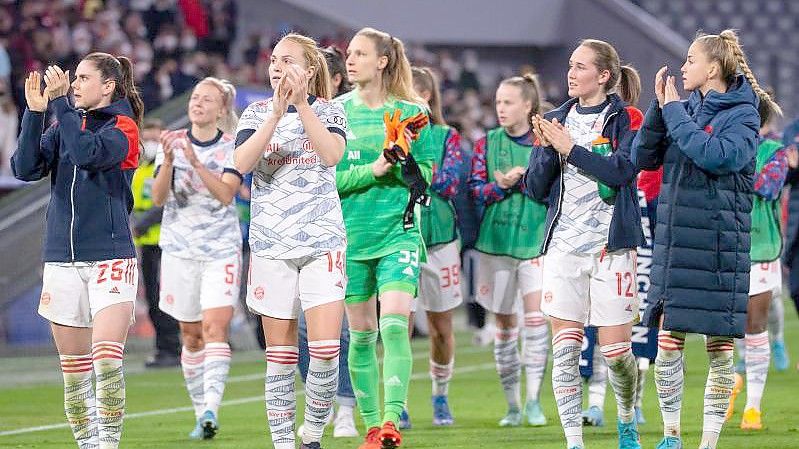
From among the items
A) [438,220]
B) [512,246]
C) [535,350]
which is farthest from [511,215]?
[535,350]

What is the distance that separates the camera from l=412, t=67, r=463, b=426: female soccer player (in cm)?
973

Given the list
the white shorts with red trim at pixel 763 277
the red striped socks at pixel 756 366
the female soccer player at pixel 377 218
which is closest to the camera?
the female soccer player at pixel 377 218

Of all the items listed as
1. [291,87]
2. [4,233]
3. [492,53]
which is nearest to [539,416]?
[291,87]

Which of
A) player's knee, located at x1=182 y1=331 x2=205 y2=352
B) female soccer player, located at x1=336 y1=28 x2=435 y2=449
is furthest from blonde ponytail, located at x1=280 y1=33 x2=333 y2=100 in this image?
player's knee, located at x1=182 y1=331 x2=205 y2=352

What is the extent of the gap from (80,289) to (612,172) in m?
2.56

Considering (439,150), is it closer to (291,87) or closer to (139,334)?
(291,87)

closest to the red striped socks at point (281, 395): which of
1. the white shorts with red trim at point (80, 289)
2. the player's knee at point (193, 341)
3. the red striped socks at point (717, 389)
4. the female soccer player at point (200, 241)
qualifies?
the white shorts with red trim at point (80, 289)

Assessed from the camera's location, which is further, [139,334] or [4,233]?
[139,334]

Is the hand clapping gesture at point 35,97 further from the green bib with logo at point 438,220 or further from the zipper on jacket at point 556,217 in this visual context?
the green bib with logo at point 438,220

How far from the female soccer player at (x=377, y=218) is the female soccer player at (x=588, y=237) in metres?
0.70

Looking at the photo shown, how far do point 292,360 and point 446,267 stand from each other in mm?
2630

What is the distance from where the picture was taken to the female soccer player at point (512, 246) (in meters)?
9.84

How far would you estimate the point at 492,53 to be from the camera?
2852 cm

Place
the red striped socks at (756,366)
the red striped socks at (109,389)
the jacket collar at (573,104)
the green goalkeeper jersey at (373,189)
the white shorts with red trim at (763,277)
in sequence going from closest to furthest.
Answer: the red striped socks at (109,389), the jacket collar at (573,104), the green goalkeeper jersey at (373,189), the red striped socks at (756,366), the white shorts with red trim at (763,277)
